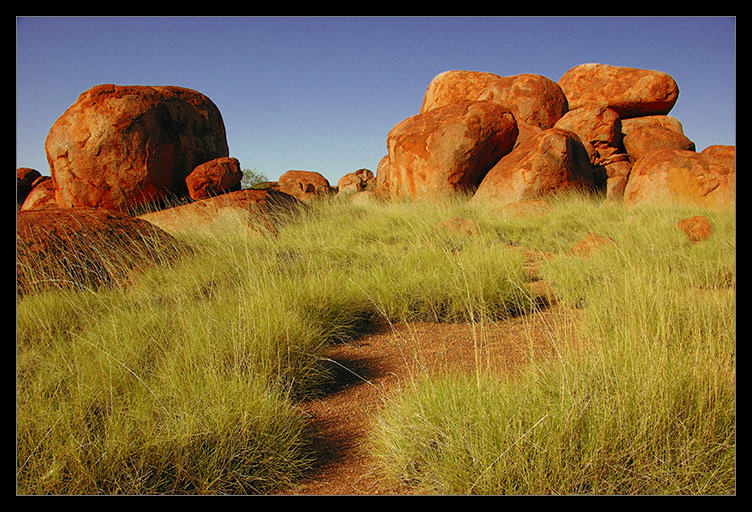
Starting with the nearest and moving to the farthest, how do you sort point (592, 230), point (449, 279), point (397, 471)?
point (397, 471)
point (449, 279)
point (592, 230)

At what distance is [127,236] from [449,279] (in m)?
3.61

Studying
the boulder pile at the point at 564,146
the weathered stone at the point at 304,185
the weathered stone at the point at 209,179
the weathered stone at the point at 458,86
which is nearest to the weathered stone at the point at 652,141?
the boulder pile at the point at 564,146

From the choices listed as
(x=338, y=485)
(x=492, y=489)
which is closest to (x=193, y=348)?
(x=338, y=485)

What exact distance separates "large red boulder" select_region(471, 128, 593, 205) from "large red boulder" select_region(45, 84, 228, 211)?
681 centimetres

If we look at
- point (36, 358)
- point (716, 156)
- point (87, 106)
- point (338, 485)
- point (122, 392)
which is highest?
point (87, 106)

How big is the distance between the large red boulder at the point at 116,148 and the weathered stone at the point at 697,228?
9.33 meters

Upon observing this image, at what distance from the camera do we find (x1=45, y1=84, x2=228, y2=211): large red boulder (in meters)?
9.21

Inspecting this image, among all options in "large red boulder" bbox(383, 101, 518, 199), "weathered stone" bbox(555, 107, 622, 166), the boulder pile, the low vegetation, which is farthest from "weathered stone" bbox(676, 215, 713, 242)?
"weathered stone" bbox(555, 107, 622, 166)

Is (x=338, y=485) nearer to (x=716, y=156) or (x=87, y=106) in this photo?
(x=87, y=106)

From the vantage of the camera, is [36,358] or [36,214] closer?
[36,358]

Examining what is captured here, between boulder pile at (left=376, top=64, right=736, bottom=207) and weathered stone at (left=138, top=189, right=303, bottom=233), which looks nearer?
weathered stone at (left=138, top=189, right=303, bottom=233)

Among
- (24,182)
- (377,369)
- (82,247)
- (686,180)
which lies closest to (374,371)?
(377,369)

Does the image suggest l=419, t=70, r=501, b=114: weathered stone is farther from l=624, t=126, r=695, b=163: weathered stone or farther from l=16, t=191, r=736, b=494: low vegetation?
l=16, t=191, r=736, b=494: low vegetation
